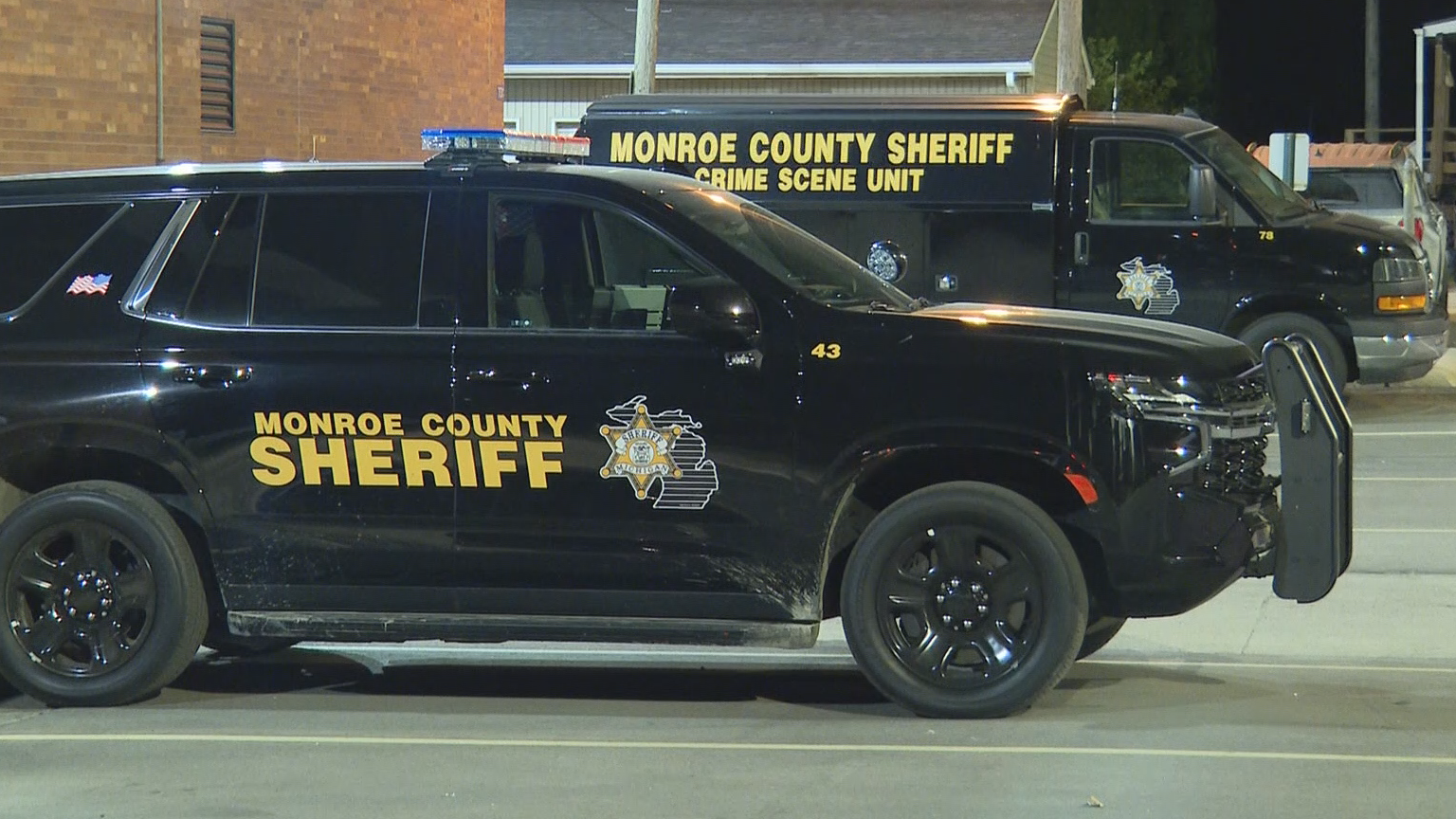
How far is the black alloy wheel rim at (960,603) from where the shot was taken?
6676 mm

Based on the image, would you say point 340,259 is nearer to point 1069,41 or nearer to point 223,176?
point 223,176

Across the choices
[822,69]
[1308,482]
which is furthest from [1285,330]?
[822,69]

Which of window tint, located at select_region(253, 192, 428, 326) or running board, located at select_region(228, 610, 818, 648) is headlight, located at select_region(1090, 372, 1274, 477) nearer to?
running board, located at select_region(228, 610, 818, 648)

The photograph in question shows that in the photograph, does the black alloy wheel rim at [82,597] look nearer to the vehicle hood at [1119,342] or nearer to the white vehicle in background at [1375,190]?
the vehicle hood at [1119,342]

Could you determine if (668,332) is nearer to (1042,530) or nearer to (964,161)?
(1042,530)

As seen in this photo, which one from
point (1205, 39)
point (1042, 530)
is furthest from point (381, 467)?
point (1205, 39)

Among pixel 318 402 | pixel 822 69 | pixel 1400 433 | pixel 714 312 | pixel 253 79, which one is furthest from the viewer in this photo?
pixel 822 69

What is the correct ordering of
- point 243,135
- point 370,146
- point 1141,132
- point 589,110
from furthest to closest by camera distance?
point 370,146 < point 243,135 < point 589,110 < point 1141,132

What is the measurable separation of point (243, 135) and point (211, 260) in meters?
13.2

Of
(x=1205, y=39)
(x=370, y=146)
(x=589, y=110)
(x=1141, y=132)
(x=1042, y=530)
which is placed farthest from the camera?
(x=1205, y=39)

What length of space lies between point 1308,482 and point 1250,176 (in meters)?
8.22

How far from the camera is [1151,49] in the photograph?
40406 mm

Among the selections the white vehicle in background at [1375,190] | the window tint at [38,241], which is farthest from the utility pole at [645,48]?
the window tint at [38,241]

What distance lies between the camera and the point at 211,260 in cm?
716
